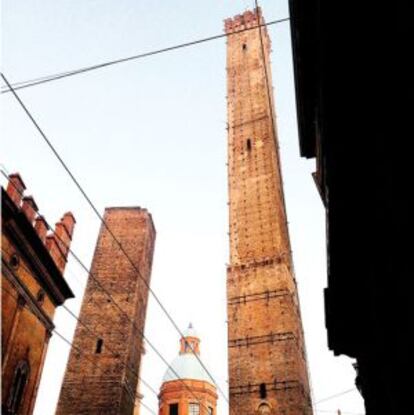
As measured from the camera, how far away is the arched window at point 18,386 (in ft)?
28.6

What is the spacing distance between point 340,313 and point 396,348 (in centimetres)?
223

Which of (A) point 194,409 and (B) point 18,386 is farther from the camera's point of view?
(A) point 194,409

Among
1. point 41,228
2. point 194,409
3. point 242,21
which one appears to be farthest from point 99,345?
point 242,21

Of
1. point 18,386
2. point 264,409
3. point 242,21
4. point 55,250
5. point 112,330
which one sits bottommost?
point 18,386

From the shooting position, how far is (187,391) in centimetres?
2862

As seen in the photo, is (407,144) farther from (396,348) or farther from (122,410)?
(122,410)

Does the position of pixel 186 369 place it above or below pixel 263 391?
above

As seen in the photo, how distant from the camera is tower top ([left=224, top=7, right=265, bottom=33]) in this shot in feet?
81.4

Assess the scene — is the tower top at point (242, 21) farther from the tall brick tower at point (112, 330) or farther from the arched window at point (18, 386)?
the arched window at point (18, 386)

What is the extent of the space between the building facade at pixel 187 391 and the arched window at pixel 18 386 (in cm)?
1874

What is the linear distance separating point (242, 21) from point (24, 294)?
20.7 m

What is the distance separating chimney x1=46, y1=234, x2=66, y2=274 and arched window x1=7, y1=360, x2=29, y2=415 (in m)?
2.39

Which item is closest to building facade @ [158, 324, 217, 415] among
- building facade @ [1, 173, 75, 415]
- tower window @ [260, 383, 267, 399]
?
tower window @ [260, 383, 267, 399]

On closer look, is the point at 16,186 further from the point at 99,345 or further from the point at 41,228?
the point at 99,345
